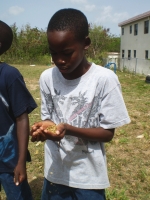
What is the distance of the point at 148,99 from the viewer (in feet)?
26.5

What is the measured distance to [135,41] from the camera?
86.1 ft

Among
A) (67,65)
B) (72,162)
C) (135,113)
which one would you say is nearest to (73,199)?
(72,162)

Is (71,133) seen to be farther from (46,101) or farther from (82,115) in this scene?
(46,101)

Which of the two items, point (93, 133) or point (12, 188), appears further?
point (12, 188)

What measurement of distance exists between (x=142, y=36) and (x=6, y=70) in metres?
24.4

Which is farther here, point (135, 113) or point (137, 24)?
point (137, 24)

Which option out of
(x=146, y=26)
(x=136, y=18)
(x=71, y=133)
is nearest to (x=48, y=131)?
(x=71, y=133)

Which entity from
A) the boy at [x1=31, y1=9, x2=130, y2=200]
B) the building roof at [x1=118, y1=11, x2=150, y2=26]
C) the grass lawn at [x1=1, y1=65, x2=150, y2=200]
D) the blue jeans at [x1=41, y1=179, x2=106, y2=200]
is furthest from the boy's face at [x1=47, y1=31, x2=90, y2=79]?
the building roof at [x1=118, y1=11, x2=150, y2=26]

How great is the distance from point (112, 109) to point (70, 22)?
52cm

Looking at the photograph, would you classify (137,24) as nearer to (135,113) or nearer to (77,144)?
(135,113)

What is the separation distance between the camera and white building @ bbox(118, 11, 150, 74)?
19931 millimetres

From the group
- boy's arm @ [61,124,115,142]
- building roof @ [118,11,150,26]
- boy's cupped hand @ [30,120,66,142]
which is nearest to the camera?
boy's cupped hand @ [30,120,66,142]

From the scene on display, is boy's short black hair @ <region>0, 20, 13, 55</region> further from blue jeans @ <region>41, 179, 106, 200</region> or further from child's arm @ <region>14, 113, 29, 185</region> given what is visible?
blue jeans @ <region>41, 179, 106, 200</region>

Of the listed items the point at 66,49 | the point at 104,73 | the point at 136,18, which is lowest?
the point at 104,73
